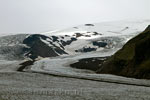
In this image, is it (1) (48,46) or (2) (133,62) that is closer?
(2) (133,62)

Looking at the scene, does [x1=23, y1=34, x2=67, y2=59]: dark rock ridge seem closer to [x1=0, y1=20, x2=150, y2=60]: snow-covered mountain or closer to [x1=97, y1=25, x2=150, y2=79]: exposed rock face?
[x1=0, y1=20, x2=150, y2=60]: snow-covered mountain

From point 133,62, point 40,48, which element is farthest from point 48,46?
point 133,62

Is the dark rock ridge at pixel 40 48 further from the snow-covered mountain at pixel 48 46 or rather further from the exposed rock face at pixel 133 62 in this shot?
the exposed rock face at pixel 133 62

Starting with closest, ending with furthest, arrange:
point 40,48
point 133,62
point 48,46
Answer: point 133,62
point 40,48
point 48,46

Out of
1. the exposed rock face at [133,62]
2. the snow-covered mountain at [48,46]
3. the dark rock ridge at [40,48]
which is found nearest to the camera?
the exposed rock face at [133,62]

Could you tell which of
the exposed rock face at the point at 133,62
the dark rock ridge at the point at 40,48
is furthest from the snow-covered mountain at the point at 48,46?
the exposed rock face at the point at 133,62

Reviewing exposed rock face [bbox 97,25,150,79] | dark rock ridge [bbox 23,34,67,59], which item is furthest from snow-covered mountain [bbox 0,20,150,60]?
exposed rock face [bbox 97,25,150,79]

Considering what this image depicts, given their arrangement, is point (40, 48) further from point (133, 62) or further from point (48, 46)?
point (133, 62)

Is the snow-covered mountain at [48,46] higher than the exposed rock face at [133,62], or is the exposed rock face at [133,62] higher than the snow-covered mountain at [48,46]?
the exposed rock face at [133,62]

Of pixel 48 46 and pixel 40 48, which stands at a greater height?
pixel 48 46

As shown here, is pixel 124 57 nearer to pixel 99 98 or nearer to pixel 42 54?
pixel 99 98

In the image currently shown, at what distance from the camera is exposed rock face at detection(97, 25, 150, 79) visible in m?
40.0

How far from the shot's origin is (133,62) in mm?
43500

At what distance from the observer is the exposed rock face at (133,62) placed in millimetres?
40031
